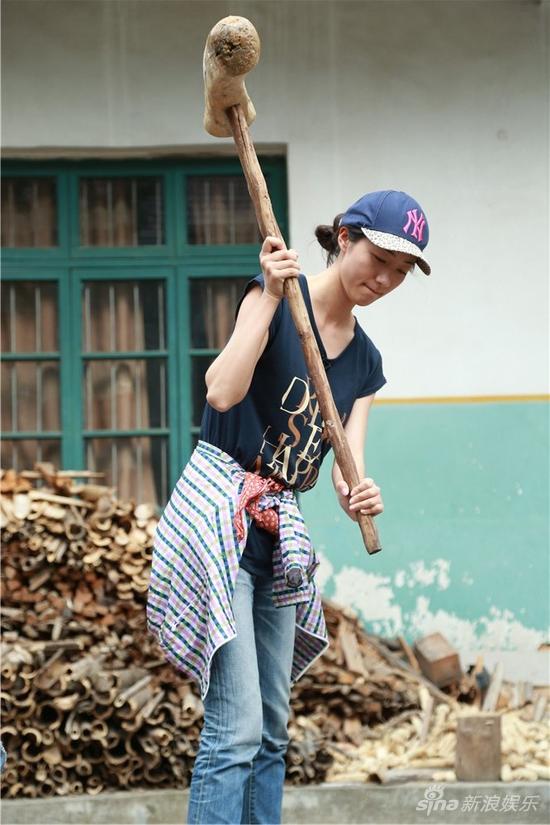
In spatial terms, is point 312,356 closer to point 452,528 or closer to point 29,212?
point 452,528

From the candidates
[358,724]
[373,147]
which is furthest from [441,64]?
[358,724]

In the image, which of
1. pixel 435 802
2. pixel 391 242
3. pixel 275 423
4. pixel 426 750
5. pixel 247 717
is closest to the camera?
pixel 247 717

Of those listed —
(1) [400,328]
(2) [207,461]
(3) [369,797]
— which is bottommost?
(3) [369,797]

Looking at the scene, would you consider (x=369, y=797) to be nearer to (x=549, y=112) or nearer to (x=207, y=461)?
(x=207, y=461)

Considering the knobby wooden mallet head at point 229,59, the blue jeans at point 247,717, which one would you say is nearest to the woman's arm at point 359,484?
the blue jeans at point 247,717

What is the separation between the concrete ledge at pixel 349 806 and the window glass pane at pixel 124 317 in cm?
271

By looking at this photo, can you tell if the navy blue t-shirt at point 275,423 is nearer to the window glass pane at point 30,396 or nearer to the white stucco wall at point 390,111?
the white stucco wall at point 390,111

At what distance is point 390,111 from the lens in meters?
7.19

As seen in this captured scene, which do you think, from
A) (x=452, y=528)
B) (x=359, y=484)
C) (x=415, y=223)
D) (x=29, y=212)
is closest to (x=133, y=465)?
(x=29, y=212)

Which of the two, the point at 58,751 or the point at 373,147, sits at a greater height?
the point at 373,147

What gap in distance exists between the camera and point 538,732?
20.4 feet

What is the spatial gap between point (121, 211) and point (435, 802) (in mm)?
3697

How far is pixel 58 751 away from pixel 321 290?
8.92 ft

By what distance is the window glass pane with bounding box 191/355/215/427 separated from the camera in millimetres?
7281
